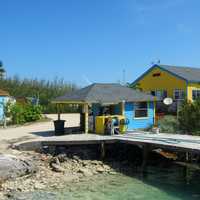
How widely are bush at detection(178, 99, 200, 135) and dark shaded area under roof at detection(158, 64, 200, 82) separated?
10759 mm

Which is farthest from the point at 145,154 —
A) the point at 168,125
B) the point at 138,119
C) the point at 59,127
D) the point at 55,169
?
the point at 168,125

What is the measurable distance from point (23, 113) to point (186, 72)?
1513 cm

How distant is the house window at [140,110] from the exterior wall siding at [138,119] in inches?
10.1

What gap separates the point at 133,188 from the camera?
15.4m

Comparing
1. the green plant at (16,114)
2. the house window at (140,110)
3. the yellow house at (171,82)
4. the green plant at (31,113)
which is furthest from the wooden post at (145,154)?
the green plant at (31,113)

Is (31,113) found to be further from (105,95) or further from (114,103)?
(114,103)

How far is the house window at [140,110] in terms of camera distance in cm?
2453

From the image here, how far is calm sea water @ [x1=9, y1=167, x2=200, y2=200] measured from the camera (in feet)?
46.6

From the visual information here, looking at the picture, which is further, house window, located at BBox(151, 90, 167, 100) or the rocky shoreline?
house window, located at BBox(151, 90, 167, 100)

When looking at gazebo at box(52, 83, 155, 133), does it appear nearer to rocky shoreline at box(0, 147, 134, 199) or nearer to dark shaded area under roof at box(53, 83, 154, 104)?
dark shaded area under roof at box(53, 83, 154, 104)

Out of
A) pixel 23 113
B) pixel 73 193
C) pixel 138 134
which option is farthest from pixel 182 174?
pixel 23 113

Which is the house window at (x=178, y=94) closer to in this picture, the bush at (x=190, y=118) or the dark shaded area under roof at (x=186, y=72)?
the dark shaded area under roof at (x=186, y=72)

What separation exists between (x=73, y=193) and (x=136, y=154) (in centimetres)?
682

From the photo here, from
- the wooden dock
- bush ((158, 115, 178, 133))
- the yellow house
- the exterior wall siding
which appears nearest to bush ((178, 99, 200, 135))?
bush ((158, 115, 178, 133))
